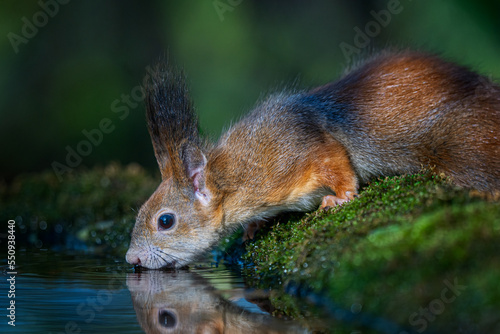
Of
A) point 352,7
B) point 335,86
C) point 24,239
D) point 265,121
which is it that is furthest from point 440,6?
point 24,239

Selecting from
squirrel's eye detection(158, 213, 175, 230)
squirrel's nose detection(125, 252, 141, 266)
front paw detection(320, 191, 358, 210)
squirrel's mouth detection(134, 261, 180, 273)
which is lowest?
squirrel's mouth detection(134, 261, 180, 273)

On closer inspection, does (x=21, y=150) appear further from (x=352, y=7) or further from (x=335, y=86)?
(x=335, y=86)

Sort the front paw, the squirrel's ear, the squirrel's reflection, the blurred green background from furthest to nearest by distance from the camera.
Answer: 1. the blurred green background
2. the squirrel's ear
3. the front paw
4. the squirrel's reflection

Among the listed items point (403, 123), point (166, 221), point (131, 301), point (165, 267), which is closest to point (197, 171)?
point (166, 221)

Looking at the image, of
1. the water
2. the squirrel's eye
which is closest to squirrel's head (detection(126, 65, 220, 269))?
the squirrel's eye

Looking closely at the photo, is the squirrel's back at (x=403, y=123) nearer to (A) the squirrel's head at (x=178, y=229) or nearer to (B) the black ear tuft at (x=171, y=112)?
(B) the black ear tuft at (x=171, y=112)

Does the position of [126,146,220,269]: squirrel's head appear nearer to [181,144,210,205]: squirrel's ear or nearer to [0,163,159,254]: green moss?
[181,144,210,205]: squirrel's ear
